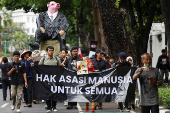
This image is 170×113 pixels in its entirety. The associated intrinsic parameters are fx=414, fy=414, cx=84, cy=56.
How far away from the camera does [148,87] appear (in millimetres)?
7812

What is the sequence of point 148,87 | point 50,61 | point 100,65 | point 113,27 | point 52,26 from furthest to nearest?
1. point 113,27
2. point 52,26
3. point 100,65
4. point 50,61
5. point 148,87

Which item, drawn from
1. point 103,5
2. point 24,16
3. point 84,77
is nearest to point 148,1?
point 103,5

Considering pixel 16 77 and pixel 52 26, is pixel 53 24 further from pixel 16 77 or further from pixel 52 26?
pixel 16 77

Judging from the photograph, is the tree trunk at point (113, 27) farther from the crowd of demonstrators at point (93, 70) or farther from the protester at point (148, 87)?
the protester at point (148, 87)

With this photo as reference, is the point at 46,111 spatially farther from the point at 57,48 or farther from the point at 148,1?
the point at 148,1

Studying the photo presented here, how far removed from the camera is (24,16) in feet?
604

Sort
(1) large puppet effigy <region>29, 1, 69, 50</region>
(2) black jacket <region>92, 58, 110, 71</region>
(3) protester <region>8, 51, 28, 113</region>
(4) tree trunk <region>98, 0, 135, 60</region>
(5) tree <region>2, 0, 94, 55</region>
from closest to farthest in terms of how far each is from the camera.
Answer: (3) protester <region>8, 51, 28, 113</region> → (2) black jacket <region>92, 58, 110, 71</region> → (1) large puppet effigy <region>29, 1, 69, 50</region> → (4) tree trunk <region>98, 0, 135, 60</region> → (5) tree <region>2, 0, 94, 55</region>

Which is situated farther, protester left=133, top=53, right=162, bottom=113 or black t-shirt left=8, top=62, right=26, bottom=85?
black t-shirt left=8, top=62, right=26, bottom=85

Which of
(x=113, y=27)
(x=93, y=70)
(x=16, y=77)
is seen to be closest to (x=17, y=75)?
(x=16, y=77)

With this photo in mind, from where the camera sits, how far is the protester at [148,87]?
7711 mm

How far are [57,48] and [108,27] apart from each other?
8.04 ft

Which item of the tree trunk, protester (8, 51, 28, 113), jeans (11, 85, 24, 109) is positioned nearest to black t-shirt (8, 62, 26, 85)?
protester (8, 51, 28, 113)

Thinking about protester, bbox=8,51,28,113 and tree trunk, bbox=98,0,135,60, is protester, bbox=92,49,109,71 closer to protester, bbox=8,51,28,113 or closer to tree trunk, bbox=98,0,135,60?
protester, bbox=8,51,28,113

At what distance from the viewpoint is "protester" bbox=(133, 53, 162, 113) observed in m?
7.71
